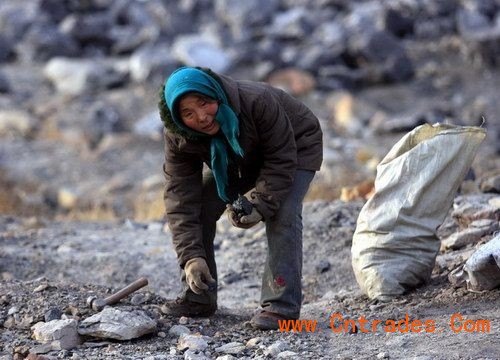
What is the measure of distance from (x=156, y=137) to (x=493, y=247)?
31.0 ft

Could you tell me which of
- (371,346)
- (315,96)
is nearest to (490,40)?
(315,96)

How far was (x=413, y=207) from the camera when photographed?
16.9ft

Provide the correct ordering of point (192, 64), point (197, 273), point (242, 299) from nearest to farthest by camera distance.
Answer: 1. point (197, 273)
2. point (242, 299)
3. point (192, 64)

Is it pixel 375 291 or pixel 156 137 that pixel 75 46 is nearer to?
pixel 156 137

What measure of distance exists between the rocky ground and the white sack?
13 cm

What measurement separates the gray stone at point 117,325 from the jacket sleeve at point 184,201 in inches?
13.5

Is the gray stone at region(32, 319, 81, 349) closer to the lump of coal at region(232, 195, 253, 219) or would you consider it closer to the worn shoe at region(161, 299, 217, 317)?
the worn shoe at region(161, 299, 217, 317)

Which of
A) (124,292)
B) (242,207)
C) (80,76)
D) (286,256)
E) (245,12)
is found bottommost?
(124,292)

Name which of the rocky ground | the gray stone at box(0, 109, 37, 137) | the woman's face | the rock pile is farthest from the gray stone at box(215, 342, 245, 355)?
the gray stone at box(0, 109, 37, 137)

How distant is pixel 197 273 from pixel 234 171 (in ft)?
1.67

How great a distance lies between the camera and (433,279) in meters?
5.35

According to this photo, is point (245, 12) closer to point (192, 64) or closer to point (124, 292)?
point (192, 64)

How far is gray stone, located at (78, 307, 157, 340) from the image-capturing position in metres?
4.58

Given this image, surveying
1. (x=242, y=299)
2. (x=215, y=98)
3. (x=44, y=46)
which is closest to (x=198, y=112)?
(x=215, y=98)
